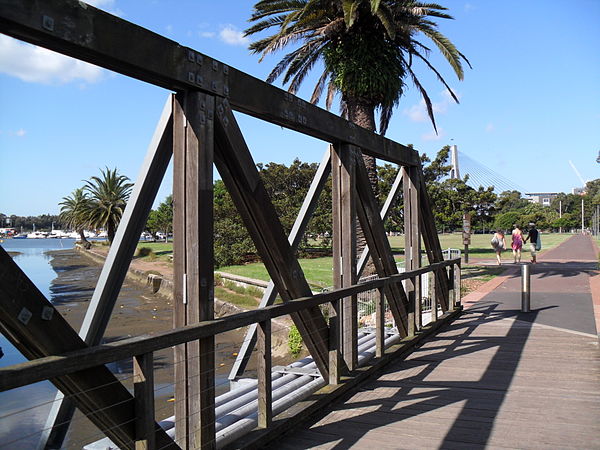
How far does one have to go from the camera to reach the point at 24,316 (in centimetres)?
237

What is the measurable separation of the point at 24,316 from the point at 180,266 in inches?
46.5

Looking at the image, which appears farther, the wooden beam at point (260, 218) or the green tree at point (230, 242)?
the green tree at point (230, 242)

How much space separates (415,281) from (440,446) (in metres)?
3.69

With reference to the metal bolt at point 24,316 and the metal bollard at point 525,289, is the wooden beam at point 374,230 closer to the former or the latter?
the metal bolt at point 24,316

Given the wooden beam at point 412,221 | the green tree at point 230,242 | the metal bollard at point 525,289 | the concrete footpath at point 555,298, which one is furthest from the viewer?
the green tree at point 230,242

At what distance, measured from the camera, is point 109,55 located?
2.80 metres

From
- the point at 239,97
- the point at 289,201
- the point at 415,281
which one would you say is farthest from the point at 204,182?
the point at 289,201

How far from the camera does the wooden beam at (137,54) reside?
8.07 ft

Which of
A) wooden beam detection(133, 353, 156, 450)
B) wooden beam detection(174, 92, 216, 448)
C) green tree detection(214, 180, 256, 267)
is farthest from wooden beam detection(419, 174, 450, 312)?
green tree detection(214, 180, 256, 267)

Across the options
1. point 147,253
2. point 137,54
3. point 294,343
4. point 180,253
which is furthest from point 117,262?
point 147,253

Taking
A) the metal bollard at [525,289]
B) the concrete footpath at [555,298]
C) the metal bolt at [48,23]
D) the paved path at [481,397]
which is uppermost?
the metal bolt at [48,23]

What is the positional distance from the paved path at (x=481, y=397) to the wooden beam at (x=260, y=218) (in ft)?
2.62

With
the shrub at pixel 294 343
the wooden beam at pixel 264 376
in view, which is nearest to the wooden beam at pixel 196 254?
the wooden beam at pixel 264 376

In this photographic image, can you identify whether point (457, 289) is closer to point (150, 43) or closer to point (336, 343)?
point (336, 343)
